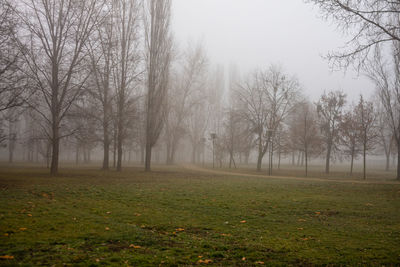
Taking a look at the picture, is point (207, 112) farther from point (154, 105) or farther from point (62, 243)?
point (62, 243)

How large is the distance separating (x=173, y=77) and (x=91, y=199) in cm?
4176

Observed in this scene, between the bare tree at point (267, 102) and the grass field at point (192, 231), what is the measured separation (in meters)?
23.3

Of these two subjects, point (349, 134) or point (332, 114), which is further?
point (332, 114)

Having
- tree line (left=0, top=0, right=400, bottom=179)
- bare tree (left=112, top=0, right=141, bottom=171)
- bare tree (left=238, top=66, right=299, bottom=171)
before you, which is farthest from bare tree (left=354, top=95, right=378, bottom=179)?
bare tree (left=112, top=0, right=141, bottom=171)

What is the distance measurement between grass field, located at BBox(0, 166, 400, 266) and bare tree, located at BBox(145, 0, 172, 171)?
666 inches

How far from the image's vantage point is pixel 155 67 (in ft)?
91.9

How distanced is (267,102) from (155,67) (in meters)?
15.3

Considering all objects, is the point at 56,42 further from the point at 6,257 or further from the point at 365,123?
the point at 365,123

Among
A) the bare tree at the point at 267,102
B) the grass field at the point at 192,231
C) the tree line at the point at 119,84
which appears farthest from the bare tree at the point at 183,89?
the grass field at the point at 192,231

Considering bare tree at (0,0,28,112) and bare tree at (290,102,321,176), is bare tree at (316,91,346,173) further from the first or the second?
bare tree at (0,0,28,112)

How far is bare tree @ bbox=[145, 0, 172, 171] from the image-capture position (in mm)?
27781

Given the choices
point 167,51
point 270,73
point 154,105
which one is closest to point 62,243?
point 154,105

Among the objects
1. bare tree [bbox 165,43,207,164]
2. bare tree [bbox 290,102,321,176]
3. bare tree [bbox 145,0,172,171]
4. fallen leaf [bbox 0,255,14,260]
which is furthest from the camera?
bare tree [bbox 165,43,207,164]

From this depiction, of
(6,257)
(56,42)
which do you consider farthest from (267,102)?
(6,257)
